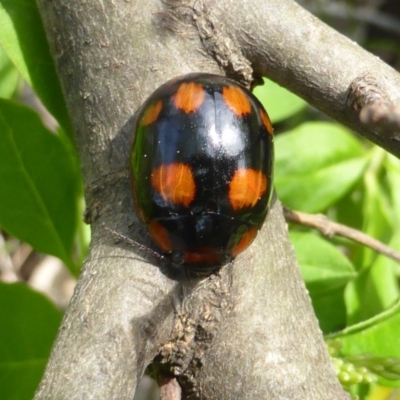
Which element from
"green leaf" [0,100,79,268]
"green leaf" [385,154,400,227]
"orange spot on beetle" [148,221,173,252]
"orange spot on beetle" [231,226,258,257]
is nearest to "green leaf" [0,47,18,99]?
"green leaf" [0,100,79,268]

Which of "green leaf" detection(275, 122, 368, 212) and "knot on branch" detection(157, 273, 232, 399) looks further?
"green leaf" detection(275, 122, 368, 212)

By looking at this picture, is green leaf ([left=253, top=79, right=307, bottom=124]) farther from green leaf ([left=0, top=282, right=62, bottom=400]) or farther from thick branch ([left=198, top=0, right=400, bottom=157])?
green leaf ([left=0, top=282, right=62, bottom=400])

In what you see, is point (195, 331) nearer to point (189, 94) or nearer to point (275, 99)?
point (189, 94)

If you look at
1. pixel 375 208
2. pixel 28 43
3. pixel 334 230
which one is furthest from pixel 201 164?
pixel 375 208

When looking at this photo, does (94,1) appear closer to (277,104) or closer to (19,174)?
(19,174)

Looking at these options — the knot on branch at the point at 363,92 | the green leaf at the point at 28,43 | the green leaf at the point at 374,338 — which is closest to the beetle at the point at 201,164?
the knot on branch at the point at 363,92

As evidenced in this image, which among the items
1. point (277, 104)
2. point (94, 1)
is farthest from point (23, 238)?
point (277, 104)
